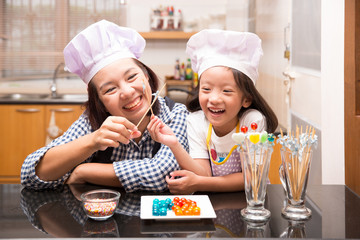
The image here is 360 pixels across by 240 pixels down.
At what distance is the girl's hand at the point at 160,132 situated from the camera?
136cm

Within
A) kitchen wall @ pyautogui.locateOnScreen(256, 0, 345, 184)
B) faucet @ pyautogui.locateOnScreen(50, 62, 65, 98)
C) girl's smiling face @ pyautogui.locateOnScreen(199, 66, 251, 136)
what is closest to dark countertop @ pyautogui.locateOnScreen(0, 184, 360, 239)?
girl's smiling face @ pyautogui.locateOnScreen(199, 66, 251, 136)

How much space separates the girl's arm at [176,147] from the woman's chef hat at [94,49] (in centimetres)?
36

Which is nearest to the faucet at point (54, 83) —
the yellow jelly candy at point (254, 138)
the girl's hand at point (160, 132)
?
the girl's hand at point (160, 132)

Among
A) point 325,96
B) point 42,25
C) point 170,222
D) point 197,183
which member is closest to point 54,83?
point 42,25

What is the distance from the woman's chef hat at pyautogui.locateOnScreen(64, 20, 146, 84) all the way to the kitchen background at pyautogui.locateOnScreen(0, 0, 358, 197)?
4.42 feet

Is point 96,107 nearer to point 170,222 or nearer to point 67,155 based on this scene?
point 67,155

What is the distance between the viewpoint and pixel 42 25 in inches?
188

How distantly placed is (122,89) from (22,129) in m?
2.83

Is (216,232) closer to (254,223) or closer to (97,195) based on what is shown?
(254,223)

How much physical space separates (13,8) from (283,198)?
4.20m

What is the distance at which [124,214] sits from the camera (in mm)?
1195

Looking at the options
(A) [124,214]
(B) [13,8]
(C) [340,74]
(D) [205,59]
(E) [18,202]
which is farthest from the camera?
(B) [13,8]

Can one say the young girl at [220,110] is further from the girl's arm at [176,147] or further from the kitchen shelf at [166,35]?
the kitchen shelf at [166,35]

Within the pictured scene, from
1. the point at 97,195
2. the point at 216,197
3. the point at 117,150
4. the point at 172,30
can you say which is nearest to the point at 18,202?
the point at 97,195
